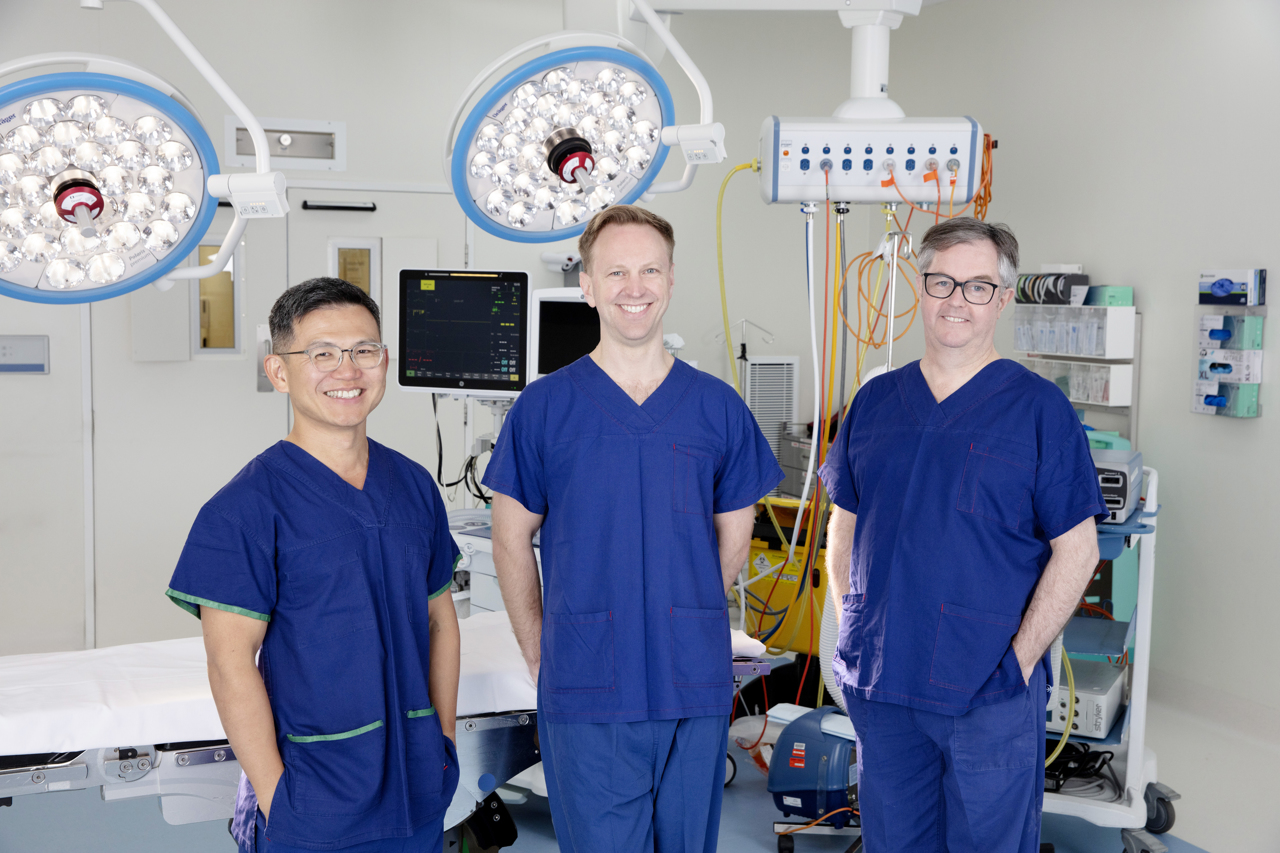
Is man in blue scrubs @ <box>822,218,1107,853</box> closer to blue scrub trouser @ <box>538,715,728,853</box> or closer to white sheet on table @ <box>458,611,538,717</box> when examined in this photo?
blue scrub trouser @ <box>538,715,728,853</box>

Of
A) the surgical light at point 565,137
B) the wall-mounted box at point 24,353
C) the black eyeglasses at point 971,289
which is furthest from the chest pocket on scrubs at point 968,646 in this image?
the wall-mounted box at point 24,353

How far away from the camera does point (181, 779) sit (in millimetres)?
1708

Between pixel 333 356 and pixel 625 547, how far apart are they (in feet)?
1.59

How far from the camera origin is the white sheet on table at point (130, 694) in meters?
1.64

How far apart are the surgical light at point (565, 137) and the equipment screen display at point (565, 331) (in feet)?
3.45

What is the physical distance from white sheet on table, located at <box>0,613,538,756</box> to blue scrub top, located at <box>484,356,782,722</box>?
0.38 metres

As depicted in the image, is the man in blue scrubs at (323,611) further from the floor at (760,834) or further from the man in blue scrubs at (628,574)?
the floor at (760,834)

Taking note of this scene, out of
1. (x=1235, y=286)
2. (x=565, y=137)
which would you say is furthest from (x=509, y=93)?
(x=1235, y=286)

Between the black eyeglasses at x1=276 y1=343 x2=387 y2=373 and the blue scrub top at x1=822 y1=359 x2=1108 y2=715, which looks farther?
the blue scrub top at x1=822 y1=359 x2=1108 y2=715

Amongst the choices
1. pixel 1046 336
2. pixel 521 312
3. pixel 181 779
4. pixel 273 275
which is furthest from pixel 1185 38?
pixel 181 779

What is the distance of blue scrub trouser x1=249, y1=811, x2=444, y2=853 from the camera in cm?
130

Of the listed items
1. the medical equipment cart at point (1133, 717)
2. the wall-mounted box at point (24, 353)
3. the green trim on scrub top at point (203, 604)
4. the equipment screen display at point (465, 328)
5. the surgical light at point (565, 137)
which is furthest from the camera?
the wall-mounted box at point (24, 353)

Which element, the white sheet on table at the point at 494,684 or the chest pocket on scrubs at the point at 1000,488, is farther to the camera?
the white sheet on table at the point at 494,684

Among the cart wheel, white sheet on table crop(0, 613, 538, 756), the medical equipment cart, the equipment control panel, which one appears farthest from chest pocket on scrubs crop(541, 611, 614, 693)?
the cart wheel
